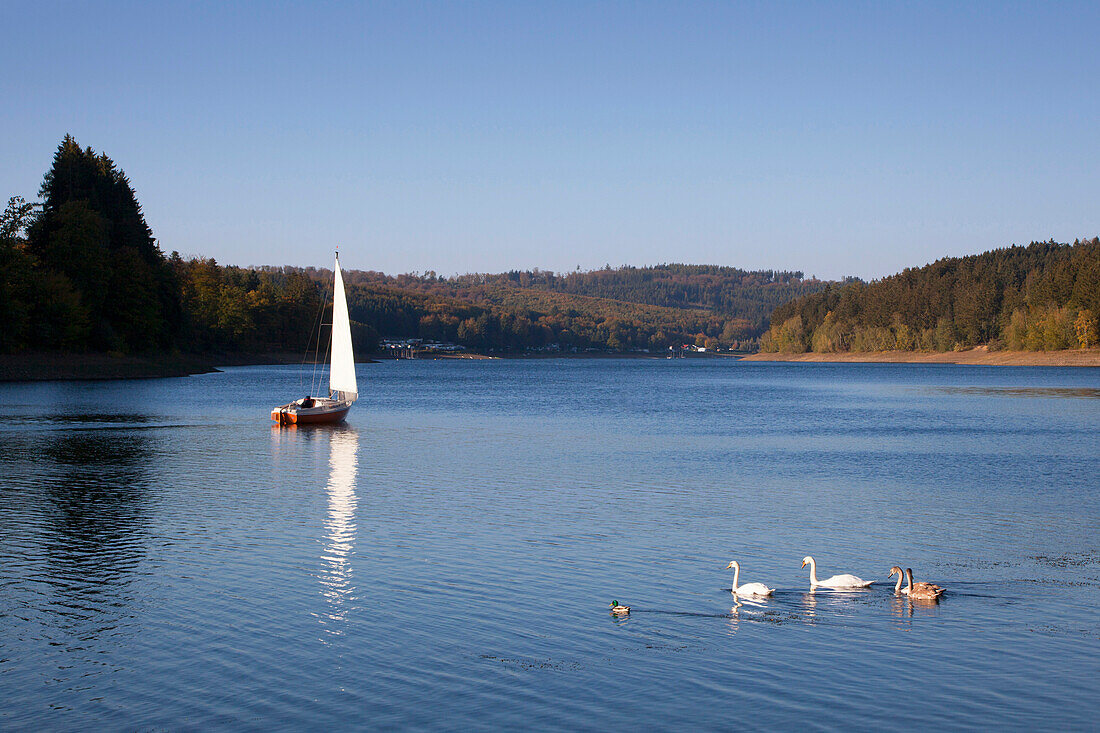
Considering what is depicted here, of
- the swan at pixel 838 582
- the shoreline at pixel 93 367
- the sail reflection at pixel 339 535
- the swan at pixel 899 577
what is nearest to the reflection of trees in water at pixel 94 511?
the sail reflection at pixel 339 535

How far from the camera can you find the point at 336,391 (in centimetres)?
5866

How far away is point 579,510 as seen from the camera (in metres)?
26.2

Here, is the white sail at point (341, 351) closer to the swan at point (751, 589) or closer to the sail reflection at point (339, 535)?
the sail reflection at point (339, 535)

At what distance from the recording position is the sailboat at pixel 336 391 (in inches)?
2112

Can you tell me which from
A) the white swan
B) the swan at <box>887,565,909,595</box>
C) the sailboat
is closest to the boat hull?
the sailboat

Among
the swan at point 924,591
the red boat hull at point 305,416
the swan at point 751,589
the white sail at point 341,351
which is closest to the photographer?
the swan at point 924,591

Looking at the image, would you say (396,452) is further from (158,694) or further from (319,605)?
(158,694)

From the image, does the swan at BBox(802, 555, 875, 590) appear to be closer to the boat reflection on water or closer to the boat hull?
the boat reflection on water

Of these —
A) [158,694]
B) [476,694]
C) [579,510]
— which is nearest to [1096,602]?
[476,694]

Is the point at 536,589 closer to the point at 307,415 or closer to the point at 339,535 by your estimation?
the point at 339,535

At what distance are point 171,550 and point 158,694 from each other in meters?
9.07

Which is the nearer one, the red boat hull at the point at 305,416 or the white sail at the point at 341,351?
the red boat hull at the point at 305,416

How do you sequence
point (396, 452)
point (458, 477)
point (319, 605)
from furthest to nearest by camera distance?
point (396, 452)
point (458, 477)
point (319, 605)

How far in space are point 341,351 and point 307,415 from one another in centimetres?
561
